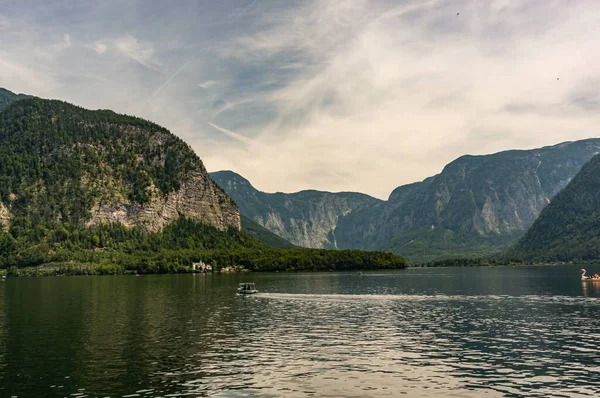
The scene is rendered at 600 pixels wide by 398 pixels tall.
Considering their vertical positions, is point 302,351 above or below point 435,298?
below

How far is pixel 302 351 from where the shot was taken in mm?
68250

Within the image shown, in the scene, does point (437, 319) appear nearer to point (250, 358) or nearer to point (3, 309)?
point (250, 358)

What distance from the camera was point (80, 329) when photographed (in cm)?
8812

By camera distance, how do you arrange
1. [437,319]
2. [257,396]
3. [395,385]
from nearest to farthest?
[257,396] → [395,385] → [437,319]

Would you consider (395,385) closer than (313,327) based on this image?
Yes

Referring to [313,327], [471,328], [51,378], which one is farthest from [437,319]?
[51,378]

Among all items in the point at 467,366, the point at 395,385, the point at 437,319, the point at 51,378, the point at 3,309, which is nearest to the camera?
the point at 395,385

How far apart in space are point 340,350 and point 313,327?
22.1 metres

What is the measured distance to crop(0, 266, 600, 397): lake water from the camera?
50312 mm

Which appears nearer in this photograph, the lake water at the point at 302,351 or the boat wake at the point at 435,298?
the lake water at the point at 302,351

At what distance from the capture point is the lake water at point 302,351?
50312 mm

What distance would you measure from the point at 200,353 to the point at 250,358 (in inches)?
300

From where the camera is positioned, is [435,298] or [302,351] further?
[435,298]

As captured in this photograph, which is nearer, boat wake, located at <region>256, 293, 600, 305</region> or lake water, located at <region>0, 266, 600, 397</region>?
lake water, located at <region>0, 266, 600, 397</region>
